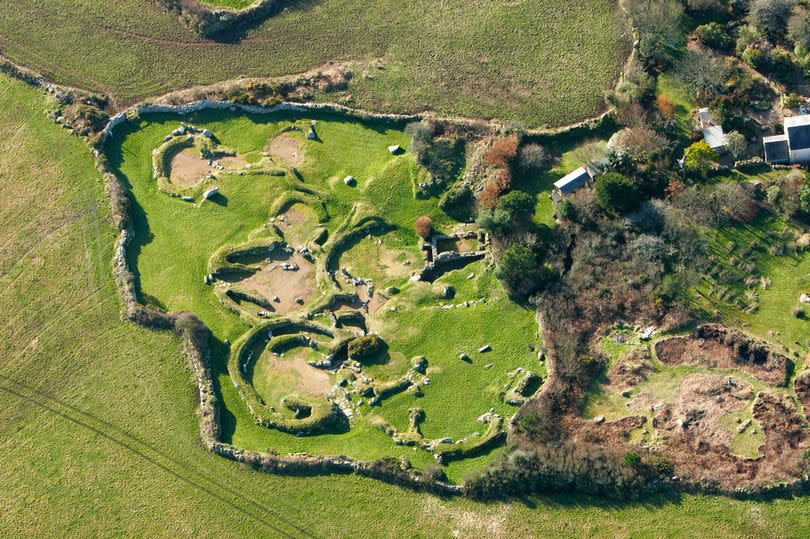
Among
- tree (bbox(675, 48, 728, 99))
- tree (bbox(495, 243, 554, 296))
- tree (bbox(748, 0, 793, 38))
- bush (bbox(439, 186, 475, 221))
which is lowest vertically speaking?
tree (bbox(495, 243, 554, 296))

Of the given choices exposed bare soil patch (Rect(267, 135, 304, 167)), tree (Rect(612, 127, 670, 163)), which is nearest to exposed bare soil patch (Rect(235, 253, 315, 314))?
exposed bare soil patch (Rect(267, 135, 304, 167))

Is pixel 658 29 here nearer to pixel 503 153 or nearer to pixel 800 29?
pixel 800 29

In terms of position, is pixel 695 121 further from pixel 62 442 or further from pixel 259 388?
pixel 62 442

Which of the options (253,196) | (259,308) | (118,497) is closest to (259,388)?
(259,308)

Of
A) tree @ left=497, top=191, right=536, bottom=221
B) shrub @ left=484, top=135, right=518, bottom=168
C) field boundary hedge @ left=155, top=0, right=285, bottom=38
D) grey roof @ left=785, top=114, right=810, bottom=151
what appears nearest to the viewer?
tree @ left=497, top=191, right=536, bottom=221

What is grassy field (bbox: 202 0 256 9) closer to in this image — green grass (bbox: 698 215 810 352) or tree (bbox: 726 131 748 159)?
tree (bbox: 726 131 748 159)

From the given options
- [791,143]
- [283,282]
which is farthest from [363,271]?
[791,143]

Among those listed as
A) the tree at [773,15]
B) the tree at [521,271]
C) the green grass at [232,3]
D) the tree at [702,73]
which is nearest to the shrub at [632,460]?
the tree at [521,271]
